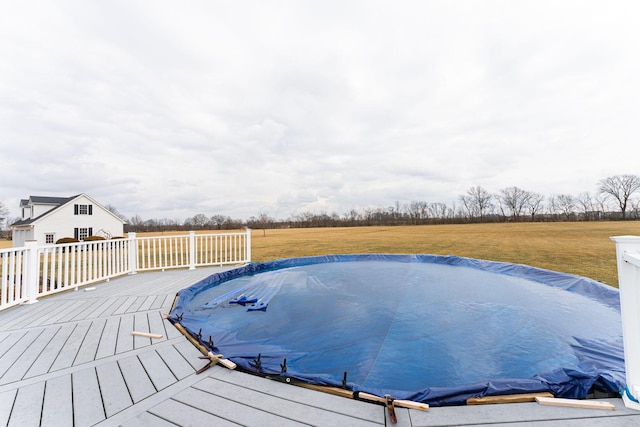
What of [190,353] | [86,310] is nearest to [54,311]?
[86,310]

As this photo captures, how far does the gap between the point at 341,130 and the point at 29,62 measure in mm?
9919

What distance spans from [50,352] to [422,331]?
354cm

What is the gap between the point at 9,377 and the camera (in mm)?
1672

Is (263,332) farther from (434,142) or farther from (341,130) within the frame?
(434,142)

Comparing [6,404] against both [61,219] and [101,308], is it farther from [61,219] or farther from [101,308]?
[61,219]

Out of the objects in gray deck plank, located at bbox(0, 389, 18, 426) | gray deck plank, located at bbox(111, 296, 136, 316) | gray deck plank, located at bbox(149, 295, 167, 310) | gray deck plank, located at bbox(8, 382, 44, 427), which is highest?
gray deck plank, located at bbox(0, 389, 18, 426)

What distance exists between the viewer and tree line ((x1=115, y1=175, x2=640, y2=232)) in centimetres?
3403

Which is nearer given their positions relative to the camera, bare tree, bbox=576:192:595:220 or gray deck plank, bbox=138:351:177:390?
gray deck plank, bbox=138:351:177:390

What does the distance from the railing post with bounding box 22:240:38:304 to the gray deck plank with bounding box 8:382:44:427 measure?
2968 mm

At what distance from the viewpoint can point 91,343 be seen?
7.14ft

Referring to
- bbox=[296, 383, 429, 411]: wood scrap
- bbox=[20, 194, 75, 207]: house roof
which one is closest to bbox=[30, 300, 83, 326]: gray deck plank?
bbox=[296, 383, 429, 411]: wood scrap

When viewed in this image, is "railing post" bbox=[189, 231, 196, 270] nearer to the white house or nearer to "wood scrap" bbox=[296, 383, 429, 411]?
"wood scrap" bbox=[296, 383, 429, 411]

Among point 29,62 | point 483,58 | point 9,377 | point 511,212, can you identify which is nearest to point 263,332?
point 9,377

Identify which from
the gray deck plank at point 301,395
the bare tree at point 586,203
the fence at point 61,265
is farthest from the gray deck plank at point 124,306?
the bare tree at point 586,203
